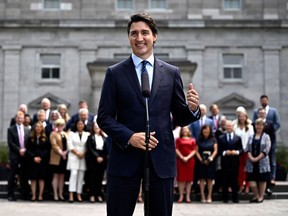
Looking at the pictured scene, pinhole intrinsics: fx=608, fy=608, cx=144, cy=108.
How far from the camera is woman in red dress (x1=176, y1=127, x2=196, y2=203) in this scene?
14873 mm

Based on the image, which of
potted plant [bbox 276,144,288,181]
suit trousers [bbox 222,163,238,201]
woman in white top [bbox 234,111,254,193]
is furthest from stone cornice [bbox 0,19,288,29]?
suit trousers [bbox 222,163,238,201]

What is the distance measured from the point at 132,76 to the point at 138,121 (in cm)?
42

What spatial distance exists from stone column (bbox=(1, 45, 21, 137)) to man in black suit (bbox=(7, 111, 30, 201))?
1761 centimetres

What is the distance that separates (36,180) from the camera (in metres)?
15.0

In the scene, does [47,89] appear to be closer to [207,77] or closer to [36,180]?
[207,77]

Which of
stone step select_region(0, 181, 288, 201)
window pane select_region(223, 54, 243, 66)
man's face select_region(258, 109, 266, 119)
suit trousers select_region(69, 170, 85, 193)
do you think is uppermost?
window pane select_region(223, 54, 243, 66)

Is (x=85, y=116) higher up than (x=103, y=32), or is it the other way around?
(x=103, y=32)

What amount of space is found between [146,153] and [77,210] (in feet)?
27.4

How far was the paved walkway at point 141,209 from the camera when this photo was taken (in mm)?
12401

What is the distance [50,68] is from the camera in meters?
33.3

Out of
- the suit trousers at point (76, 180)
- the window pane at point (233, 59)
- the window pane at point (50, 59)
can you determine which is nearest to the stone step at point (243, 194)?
the suit trousers at point (76, 180)

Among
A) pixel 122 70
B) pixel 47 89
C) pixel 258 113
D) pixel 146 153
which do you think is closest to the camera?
pixel 146 153

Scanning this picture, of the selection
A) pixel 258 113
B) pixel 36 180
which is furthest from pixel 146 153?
pixel 258 113

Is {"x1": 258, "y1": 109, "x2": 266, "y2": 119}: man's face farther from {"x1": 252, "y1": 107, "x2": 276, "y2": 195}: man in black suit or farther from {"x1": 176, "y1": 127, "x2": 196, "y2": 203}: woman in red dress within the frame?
{"x1": 176, "y1": 127, "x2": 196, "y2": 203}: woman in red dress
